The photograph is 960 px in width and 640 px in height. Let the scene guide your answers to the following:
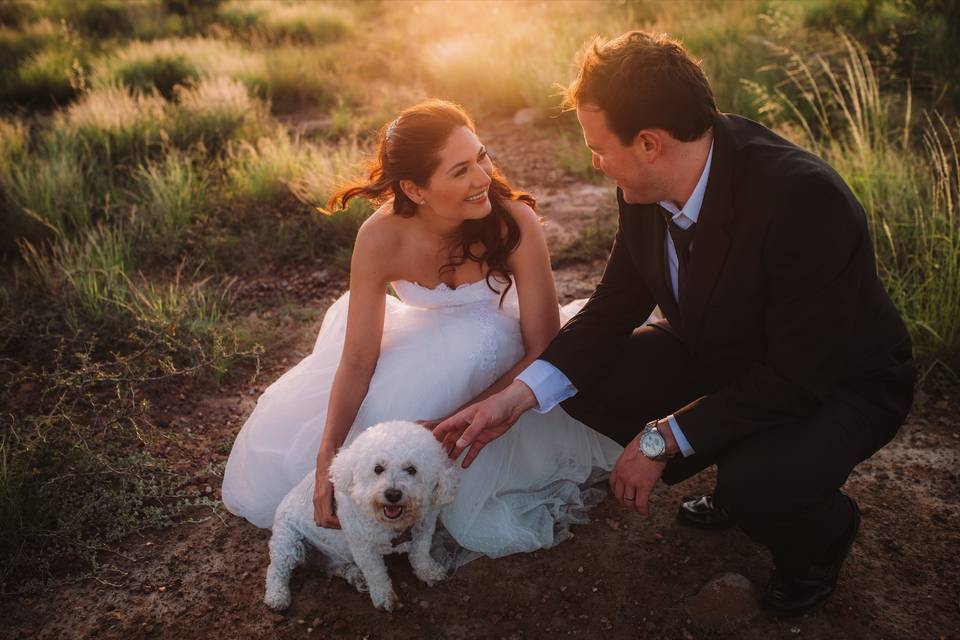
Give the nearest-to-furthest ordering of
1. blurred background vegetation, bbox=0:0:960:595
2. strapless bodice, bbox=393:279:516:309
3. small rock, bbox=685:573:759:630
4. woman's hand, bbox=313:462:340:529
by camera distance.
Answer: small rock, bbox=685:573:759:630 < woman's hand, bbox=313:462:340:529 < strapless bodice, bbox=393:279:516:309 < blurred background vegetation, bbox=0:0:960:595

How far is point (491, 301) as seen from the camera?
3.45m

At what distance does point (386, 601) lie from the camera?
270cm

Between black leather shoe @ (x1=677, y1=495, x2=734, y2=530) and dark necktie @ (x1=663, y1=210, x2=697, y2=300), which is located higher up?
dark necktie @ (x1=663, y1=210, x2=697, y2=300)

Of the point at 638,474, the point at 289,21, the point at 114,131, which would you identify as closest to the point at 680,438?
the point at 638,474

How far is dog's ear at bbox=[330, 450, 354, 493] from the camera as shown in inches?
97.9

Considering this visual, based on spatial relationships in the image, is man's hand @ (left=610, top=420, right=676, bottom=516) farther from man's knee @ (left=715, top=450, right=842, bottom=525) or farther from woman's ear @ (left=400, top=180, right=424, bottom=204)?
woman's ear @ (left=400, top=180, right=424, bottom=204)

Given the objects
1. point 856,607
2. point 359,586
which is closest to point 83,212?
point 359,586

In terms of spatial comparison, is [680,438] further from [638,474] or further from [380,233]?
[380,233]

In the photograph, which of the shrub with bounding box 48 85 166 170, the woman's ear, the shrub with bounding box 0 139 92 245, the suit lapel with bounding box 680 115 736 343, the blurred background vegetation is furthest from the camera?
the shrub with bounding box 48 85 166 170

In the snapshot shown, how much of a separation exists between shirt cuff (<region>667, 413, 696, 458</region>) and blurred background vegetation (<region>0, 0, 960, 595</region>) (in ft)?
6.87

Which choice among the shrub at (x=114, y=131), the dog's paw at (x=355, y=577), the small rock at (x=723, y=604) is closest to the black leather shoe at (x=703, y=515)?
the small rock at (x=723, y=604)

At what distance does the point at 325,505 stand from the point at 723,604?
156 centimetres

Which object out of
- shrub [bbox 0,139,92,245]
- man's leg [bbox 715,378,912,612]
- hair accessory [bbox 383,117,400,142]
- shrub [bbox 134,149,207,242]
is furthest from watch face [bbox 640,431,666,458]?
shrub [bbox 0,139,92,245]

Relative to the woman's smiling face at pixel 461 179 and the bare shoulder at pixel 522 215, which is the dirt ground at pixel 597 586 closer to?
the bare shoulder at pixel 522 215
